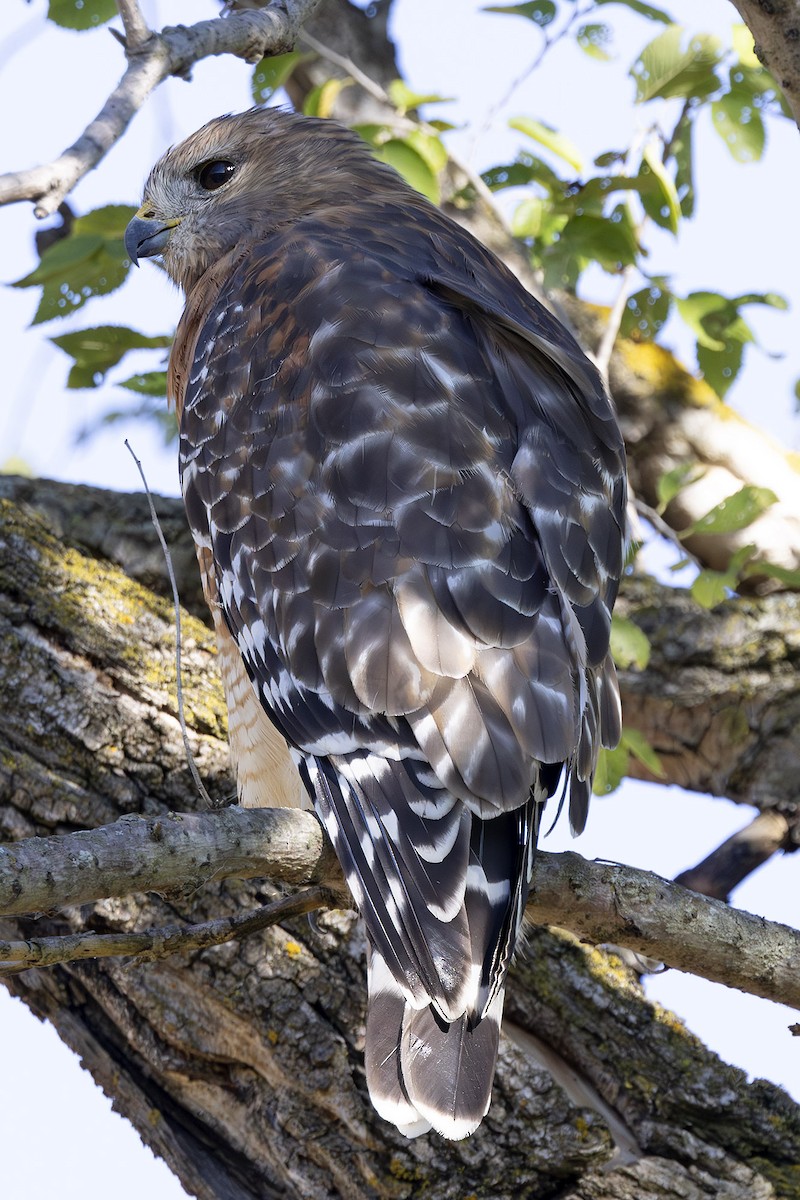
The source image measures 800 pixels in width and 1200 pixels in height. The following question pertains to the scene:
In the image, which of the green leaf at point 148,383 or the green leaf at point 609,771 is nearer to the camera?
the green leaf at point 609,771

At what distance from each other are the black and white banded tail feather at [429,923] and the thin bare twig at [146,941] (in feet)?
0.49

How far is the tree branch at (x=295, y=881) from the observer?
1972mm

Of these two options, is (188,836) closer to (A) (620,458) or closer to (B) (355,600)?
(B) (355,600)

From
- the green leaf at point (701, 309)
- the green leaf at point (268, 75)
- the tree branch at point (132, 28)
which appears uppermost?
the green leaf at point (268, 75)

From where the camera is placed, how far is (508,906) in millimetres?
2484

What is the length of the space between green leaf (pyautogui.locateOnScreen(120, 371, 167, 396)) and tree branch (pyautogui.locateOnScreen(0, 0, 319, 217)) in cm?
109

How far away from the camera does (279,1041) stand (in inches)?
119

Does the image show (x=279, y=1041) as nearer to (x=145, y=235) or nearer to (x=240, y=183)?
(x=145, y=235)

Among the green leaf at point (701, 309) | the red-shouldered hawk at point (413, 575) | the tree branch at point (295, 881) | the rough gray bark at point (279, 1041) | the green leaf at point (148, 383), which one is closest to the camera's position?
the tree branch at point (295, 881)

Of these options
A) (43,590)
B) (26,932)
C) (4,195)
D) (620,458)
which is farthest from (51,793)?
(620,458)

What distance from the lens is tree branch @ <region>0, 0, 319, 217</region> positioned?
247 centimetres

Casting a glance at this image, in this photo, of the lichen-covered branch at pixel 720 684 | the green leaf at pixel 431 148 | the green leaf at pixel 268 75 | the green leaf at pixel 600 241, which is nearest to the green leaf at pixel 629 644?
the lichen-covered branch at pixel 720 684

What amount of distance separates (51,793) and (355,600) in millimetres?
886

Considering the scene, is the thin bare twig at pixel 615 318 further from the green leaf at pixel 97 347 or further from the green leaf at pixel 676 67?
the green leaf at pixel 97 347
